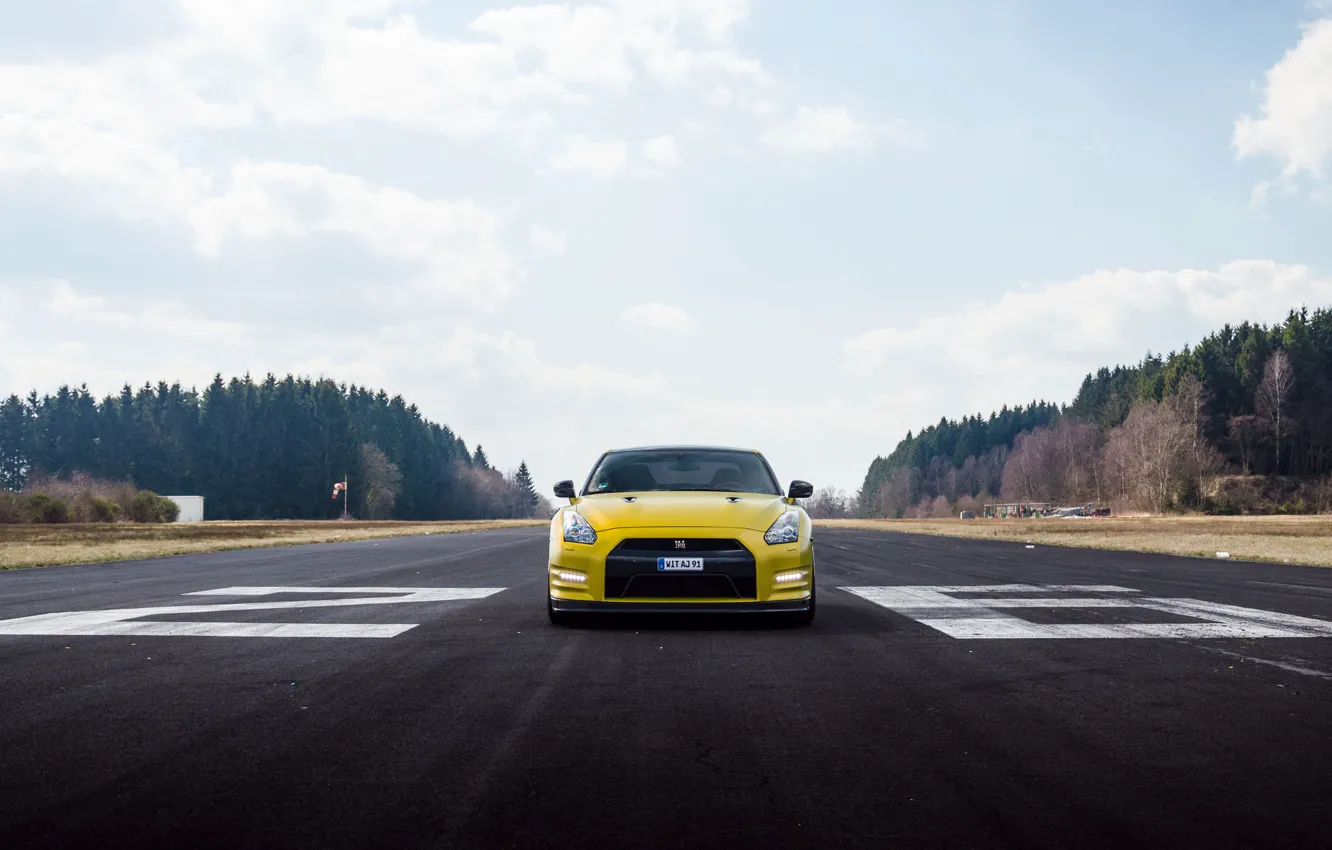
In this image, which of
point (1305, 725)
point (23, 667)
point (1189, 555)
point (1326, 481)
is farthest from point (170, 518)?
point (1326, 481)

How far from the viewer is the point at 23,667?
6930mm

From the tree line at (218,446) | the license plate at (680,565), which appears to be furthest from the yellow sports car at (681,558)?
the tree line at (218,446)

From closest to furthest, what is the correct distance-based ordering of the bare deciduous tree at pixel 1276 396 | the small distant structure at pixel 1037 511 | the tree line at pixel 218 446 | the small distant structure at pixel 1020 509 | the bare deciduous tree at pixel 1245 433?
the bare deciduous tree at pixel 1276 396 < the bare deciduous tree at pixel 1245 433 < the small distant structure at pixel 1037 511 < the tree line at pixel 218 446 < the small distant structure at pixel 1020 509

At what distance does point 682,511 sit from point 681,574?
651 millimetres

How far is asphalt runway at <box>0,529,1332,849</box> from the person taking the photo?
3.53 meters

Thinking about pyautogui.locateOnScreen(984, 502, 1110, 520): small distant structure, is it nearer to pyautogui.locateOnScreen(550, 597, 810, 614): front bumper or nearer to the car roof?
the car roof

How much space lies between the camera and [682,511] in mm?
9172

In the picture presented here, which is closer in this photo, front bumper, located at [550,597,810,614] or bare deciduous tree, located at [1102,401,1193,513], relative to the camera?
front bumper, located at [550,597,810,614]

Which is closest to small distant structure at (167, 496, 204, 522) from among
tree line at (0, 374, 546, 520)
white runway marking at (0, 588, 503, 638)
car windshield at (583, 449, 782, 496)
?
tree line at (0, 374, 546, 520)

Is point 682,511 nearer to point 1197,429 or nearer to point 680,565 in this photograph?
point 680,565

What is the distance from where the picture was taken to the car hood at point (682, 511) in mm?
8977

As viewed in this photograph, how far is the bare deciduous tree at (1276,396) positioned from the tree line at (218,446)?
309ft

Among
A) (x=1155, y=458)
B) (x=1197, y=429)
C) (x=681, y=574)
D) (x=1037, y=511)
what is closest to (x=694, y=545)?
(x=681, y=574)

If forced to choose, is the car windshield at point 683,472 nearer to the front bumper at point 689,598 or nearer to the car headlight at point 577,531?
the car headlight at point 577,531
